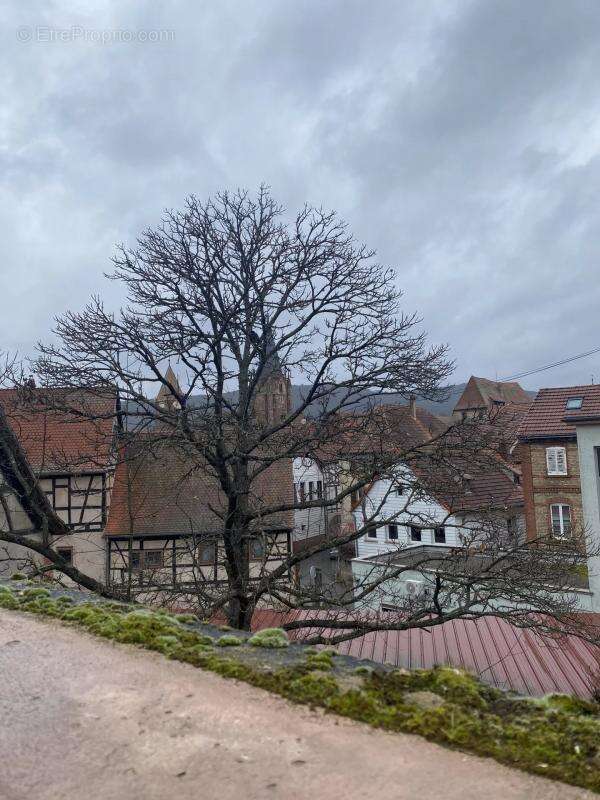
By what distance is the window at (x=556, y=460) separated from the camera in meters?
24.7

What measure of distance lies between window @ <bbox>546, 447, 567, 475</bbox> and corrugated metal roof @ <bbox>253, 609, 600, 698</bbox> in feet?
47.6

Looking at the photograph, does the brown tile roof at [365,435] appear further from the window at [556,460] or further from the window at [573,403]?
the window at [556,460]

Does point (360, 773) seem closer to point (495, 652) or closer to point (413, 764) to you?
point (413, 764)

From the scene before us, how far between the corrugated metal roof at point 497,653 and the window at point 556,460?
47.6ft

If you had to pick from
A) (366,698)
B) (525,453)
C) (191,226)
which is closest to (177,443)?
(191,226)

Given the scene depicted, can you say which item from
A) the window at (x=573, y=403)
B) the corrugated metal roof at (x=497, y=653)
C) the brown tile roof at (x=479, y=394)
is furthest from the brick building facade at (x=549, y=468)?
the brown tile roof at (x=479, y=394)

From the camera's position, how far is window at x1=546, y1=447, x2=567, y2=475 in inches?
971

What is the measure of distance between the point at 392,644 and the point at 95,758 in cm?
936

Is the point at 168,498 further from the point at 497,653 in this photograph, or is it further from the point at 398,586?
the point at 497,653

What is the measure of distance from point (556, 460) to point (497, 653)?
653 inches

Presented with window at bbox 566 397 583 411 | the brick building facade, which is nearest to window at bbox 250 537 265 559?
the brick building facade

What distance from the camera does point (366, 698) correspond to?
245 cm

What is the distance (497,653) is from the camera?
10.1 m

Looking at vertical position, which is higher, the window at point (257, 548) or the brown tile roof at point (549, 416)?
the brown tile roof at point (549, 416)
